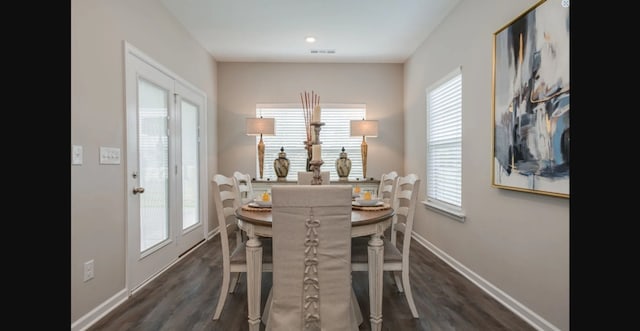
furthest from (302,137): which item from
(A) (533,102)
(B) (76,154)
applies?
(A) (533,102)

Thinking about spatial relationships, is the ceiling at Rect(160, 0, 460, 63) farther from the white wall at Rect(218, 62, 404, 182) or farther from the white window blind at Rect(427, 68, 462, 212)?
the white window blind at Rect(427, 68, 462, 212)

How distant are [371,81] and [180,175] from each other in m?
3.11

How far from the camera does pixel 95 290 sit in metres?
2.09

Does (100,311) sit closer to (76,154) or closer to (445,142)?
(76,154)

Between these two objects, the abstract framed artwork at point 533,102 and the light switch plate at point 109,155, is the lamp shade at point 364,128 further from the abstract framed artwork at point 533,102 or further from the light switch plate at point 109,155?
the light switch plate at point 109,155

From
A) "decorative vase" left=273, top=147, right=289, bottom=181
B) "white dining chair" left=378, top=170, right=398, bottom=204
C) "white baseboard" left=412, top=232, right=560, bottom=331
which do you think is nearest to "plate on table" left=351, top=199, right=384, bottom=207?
"white dining chair" left=378, top=170, right=398, bottom=204

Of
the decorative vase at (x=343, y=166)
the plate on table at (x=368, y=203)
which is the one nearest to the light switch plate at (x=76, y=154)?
the plate on table at (x=368, y=203)

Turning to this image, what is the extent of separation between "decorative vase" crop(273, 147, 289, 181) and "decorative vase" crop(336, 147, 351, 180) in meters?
0.75

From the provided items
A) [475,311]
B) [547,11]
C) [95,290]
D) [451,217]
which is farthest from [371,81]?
[95,290]

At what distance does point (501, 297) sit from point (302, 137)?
334 cm

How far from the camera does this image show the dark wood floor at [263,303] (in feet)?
6.63

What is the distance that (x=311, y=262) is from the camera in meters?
1.64
